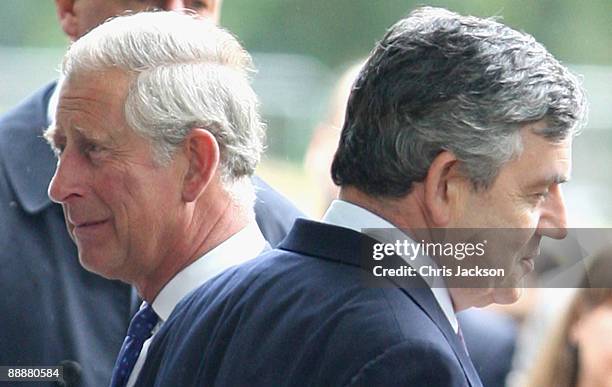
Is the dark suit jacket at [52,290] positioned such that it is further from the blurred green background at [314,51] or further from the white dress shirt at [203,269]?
the blurred green background at [314,51]

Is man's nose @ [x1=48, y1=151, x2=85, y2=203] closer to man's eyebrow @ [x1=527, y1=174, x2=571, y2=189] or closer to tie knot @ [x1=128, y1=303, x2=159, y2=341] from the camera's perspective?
tie knot @ [x1=128, y1=303, x2=159, y2=341]

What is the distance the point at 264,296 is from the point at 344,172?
184mm

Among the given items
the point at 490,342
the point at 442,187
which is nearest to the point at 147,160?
the point at 442,187

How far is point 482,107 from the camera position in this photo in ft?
4.88

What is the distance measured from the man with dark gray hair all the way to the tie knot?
0.30 m

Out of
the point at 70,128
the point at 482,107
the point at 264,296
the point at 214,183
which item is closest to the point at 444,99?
the point at 482,107

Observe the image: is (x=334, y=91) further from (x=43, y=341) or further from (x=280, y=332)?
(x=280, y=332)

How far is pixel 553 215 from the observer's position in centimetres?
163

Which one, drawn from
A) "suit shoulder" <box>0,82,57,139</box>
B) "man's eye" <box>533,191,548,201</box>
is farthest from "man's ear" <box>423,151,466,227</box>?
"suit shoulder" <box>0,82,57,139</box>

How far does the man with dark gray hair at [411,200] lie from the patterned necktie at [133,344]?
252 mm

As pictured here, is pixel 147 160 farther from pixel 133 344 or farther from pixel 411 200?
pixel 411 200

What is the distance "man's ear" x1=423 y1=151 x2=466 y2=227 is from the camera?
1509 millimetres

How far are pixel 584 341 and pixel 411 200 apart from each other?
Result: 77cm

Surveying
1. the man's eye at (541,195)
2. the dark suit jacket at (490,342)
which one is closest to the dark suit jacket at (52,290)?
the dark suit jacket at (490,342)
